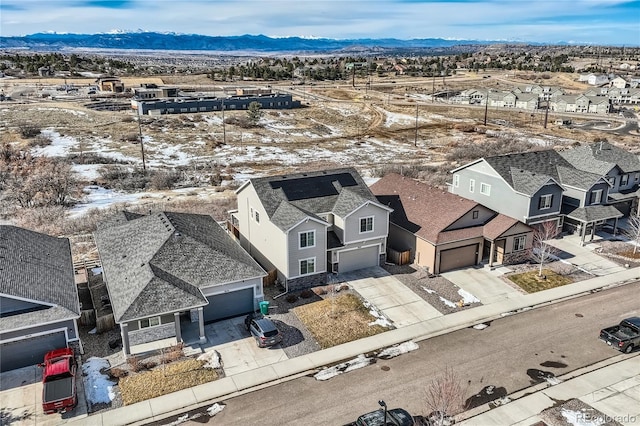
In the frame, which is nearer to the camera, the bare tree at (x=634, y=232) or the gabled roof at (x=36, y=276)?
the gabled roof at (x=36, y=276)

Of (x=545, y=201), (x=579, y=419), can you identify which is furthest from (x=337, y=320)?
(x=545, y=201)

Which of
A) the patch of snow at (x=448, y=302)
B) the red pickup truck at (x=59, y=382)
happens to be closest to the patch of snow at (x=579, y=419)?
the patch of snow at (x=448, y=302)

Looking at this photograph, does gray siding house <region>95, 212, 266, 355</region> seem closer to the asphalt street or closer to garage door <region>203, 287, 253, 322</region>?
garage door <region>203, 287, 253, 322</region>

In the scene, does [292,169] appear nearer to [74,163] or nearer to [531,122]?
[74,163]

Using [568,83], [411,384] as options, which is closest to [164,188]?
[411,384]

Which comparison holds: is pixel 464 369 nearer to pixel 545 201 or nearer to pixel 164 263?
pixel 164 263

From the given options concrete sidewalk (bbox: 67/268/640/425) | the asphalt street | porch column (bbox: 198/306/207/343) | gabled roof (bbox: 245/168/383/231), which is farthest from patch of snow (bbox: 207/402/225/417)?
gabled roof (bbox: 245/168/383/231)

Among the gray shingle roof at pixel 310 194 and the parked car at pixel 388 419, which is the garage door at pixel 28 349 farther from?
the parked car at pixel 388 419
